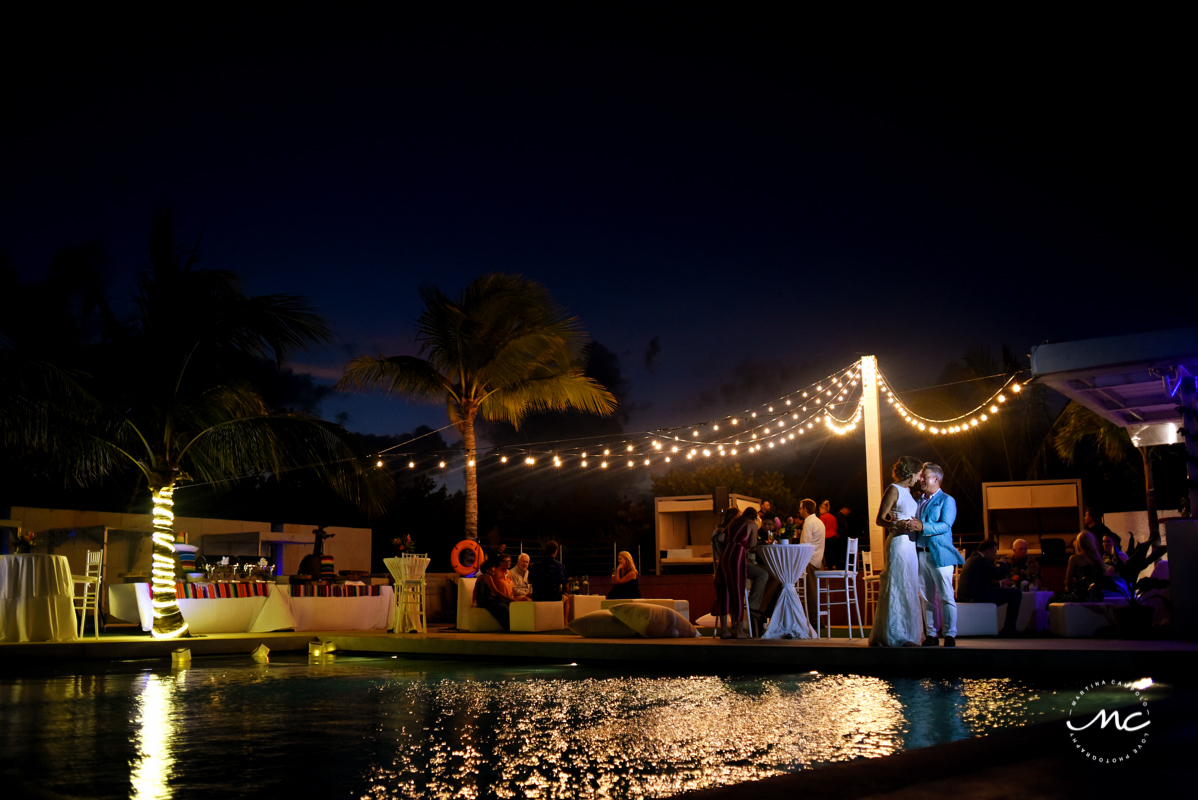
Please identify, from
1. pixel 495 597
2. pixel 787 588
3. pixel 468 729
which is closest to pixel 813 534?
pixel 787 588

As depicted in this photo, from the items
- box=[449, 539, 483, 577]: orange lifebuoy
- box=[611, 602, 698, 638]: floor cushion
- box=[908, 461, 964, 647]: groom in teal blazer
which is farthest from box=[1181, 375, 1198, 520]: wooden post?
box=[449, 539, 483, 577]: orange lifebuoy

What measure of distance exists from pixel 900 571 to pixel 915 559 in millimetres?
155

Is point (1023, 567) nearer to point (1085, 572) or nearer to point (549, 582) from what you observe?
point (1085, 572)

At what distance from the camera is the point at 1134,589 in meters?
8.37

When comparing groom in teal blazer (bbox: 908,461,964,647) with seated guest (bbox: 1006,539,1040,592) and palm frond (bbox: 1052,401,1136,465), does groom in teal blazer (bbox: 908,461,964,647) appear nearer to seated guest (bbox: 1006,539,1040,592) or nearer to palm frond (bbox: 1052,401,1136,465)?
seated guest (bbox: 1006,539,1040,592)

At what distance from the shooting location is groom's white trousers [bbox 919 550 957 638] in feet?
23.9

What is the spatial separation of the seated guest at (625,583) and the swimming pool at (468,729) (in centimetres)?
408

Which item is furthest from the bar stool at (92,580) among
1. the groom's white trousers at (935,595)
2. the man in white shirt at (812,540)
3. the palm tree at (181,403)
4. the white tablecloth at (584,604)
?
the groom's white trousers at (935,595)

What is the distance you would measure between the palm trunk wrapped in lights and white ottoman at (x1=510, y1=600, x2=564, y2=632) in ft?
12.9

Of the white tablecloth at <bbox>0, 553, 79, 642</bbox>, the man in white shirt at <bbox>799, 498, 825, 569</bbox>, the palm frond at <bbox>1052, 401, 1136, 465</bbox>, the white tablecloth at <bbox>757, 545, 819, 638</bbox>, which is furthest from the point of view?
the palm frond at <bbox>1052, 401, 1136, 465</bbox>

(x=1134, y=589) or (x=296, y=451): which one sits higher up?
(x=296, y=451)

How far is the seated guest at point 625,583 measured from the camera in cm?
1115

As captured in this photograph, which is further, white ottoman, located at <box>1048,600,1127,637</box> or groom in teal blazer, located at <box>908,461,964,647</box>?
white ottoman, located at <box>1048,600,1127,637</box>

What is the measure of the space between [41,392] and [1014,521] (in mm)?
17020
